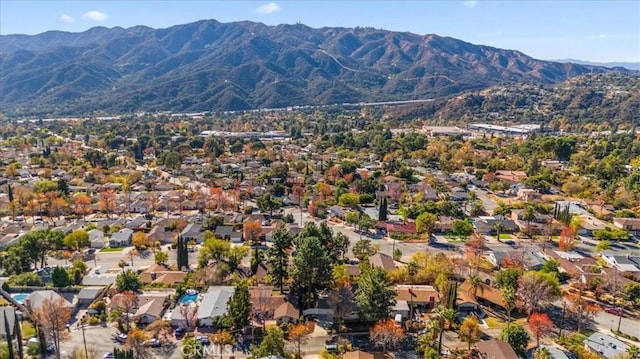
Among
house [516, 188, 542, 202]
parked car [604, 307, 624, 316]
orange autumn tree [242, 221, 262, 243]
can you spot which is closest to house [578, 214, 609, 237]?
house [516, 188, 542, 202]

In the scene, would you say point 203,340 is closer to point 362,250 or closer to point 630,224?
point 362,250

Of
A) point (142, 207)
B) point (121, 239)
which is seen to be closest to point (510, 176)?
point (142, 207)

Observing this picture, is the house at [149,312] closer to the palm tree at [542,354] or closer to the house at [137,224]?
the house at [137,224]

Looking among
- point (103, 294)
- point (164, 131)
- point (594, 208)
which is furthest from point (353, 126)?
point (103, 294)

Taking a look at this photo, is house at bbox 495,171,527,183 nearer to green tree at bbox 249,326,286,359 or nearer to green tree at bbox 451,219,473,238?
green tree at bbox 451,219,473,238

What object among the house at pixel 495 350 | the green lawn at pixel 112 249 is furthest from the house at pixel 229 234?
the house at pixel 495 350

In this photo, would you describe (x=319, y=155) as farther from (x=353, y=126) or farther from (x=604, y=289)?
(x=604, y=289)
